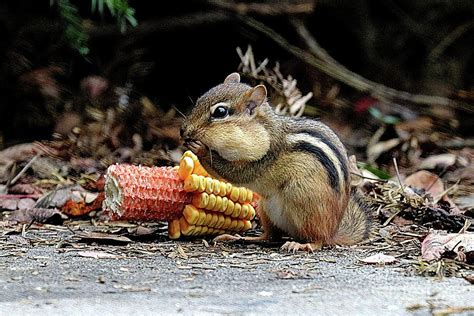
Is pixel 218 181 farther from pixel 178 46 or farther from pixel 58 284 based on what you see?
pixel 178 46

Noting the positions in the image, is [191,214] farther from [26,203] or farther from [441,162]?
[441,162]

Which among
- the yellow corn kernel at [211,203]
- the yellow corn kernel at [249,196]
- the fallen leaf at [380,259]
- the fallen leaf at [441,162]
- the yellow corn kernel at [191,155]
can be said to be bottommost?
the fallen leaf at [380,259]

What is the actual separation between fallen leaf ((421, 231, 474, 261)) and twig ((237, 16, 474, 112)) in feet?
12.0

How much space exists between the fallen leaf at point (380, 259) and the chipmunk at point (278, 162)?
333 mm

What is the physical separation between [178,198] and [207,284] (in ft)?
3.26

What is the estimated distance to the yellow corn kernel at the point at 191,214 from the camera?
11.2 feet

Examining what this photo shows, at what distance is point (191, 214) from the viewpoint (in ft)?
11.2

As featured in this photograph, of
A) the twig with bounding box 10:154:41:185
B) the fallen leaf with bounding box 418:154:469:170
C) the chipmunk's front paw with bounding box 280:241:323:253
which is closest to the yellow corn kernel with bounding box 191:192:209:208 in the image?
the chipmunk's front paw with bounding box 280:241:323:253

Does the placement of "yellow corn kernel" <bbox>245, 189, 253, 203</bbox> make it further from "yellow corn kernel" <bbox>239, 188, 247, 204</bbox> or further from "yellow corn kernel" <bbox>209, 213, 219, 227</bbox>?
"yellow corn kernel" <bbox>209, 213, 219, 227</bbox>

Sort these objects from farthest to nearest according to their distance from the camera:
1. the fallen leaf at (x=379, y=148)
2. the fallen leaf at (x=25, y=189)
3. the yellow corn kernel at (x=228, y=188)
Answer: the fallen leaf at (x=379, y=148)
the fallen leaf at (x=25, y=189)
the yellow corn kernel at (x=228, y=188)

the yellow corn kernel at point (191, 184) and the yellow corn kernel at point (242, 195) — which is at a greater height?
the yellow corn kernel at point (191, 184)

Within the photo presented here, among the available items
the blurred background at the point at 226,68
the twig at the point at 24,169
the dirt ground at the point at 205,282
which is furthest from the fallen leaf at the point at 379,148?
the dirt ground at the point at 205,282

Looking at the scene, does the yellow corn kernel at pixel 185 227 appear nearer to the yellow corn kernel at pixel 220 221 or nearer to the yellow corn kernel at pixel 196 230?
the yellow corn kernel at pixel 196 230

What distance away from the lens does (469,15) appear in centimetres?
802
